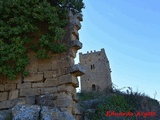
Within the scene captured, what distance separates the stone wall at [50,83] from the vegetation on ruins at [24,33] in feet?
0.68

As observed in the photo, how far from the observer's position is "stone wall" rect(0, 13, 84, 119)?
4.28 m

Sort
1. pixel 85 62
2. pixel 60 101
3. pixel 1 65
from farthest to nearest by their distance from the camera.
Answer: pixel 85 62, pixel 1 65, pixel 60 101

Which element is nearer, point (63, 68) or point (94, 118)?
point (63, 68)

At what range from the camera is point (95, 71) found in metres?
41.0

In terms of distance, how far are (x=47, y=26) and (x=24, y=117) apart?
2.67 meters

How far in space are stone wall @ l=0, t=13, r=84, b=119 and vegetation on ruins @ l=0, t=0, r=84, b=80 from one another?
8.2 inches

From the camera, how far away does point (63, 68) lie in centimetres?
458

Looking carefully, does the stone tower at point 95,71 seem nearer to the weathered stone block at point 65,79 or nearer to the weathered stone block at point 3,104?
the weathered stone block at point 65,79

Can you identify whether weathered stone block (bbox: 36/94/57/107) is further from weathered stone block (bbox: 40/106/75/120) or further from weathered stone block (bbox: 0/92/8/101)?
weathered stone block (bbox: 0/92/8/101)

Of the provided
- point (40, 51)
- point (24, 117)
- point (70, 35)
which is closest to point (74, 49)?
point (70, 35)

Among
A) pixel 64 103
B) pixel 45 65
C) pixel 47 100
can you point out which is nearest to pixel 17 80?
pixel 45 65

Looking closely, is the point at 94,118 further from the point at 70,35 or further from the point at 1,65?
the point at 1,65

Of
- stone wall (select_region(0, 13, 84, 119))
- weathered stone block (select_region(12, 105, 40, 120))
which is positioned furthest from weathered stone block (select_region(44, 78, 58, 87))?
weathered stone block (select_region(12, 105, 40, 120))

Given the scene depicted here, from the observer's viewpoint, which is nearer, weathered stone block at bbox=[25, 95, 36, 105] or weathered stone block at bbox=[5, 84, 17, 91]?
weathered stone block at bbox=[25, 95, 36, 105]
